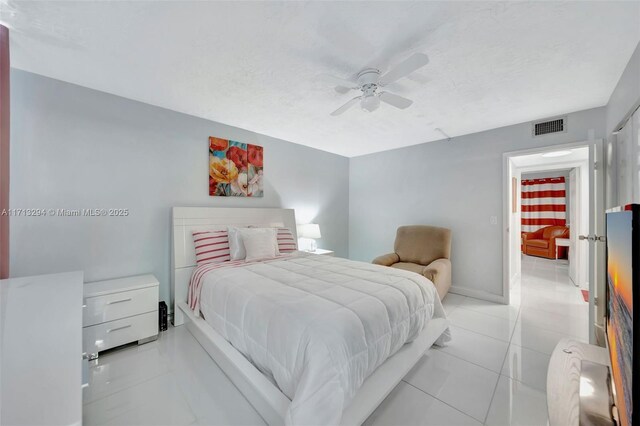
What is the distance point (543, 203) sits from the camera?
676 centimetres

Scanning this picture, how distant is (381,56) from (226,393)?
2.67 meters

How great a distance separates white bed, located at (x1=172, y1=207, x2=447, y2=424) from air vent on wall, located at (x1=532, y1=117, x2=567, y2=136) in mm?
2536

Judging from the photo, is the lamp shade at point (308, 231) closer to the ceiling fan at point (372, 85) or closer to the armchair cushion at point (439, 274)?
the armchair cushion at point (439, 274)

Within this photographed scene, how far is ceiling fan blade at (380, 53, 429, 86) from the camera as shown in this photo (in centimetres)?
156

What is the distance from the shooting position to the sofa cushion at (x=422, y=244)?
11.8 ft

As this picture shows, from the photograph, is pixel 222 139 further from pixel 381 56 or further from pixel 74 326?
pixel 74 326

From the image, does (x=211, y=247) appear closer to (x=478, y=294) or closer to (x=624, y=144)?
(x=478, y=294)

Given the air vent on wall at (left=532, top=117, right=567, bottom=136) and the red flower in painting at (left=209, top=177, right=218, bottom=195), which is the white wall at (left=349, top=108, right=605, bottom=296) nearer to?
the air vent on wall at (left=532, top=117, right=567, bottom=136)

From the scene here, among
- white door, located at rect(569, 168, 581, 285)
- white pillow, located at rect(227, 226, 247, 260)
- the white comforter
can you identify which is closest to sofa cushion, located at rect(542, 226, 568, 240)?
white door, located at rect(569, 168, 581, 285)

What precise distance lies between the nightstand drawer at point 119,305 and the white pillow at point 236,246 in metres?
0.79

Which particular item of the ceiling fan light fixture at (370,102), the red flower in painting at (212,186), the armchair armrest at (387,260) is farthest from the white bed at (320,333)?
the ceiling fan light fixture at (370,102)

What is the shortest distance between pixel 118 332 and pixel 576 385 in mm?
3065

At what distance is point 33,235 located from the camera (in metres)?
2.14

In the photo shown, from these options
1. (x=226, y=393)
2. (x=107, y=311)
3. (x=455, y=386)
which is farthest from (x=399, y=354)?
(x=107, y=311)
